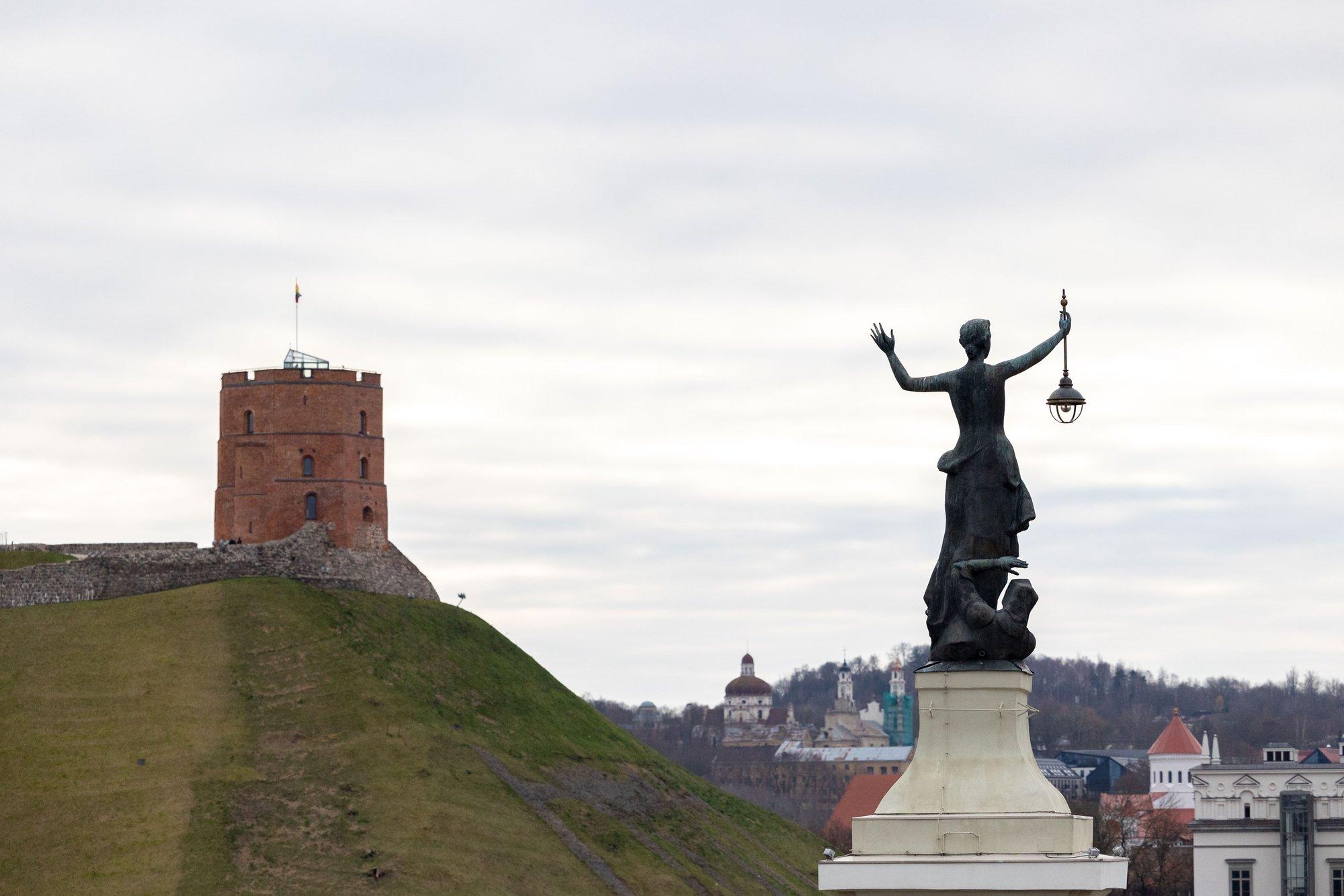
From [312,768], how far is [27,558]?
60.3 feet

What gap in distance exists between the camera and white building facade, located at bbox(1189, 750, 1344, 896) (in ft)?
252

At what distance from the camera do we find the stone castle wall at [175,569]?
83125 millimetres

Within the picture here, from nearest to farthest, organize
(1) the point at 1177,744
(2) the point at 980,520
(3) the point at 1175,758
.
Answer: (2) the point at 980,520 → (3) the point at 1175,758 → (1) the point at 1177,744

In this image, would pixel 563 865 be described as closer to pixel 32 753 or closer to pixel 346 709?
pixel 346 709

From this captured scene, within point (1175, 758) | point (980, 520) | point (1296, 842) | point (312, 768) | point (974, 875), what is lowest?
point (1296, 842)

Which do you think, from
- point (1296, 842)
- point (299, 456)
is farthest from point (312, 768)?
point (1296, 842)

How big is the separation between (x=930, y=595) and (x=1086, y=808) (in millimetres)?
112024

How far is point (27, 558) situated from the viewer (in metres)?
86.0

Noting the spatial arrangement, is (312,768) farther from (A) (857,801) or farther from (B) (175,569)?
(A) (857,801)

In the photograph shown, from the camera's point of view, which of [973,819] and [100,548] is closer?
[973,819]

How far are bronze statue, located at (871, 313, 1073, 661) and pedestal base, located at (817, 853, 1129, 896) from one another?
1134 millimetres

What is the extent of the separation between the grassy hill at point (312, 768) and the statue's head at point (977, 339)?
57.7m

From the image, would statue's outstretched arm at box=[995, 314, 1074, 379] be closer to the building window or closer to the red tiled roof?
the building window

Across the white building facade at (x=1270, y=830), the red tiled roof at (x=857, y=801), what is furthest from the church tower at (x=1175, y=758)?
the white building facade at (x=1270, y=830)
